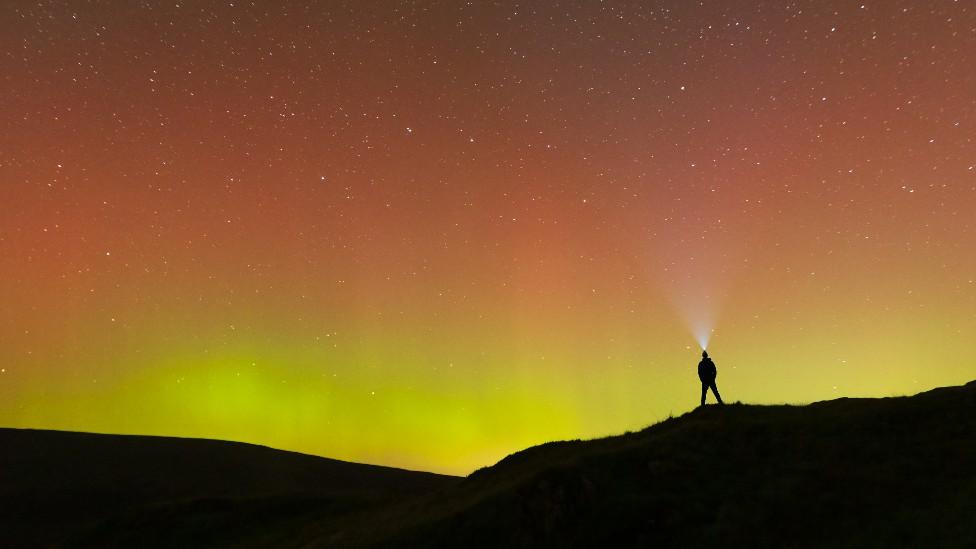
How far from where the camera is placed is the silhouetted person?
1078 inches

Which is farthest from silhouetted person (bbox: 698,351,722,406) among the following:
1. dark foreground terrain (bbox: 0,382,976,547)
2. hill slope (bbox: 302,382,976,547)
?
hill slope (bbox: 302,382,976,547)

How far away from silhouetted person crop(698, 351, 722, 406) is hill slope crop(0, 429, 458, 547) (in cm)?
1297

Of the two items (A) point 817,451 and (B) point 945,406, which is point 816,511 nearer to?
(A) point 817,451

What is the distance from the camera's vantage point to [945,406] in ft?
63.5

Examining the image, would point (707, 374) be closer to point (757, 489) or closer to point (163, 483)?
point (757, 489)

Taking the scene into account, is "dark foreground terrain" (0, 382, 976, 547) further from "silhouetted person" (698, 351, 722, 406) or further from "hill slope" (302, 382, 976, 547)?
"silhouetted person" (698, 351, 722, 406)

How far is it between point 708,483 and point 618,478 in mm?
2516

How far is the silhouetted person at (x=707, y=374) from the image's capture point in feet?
89.8

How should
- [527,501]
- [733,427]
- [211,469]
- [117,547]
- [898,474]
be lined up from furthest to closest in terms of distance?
[211,469], [117,547], [733,427], [527,501], [898,474]

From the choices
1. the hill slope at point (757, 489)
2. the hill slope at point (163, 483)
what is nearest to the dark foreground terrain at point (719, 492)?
the hill slope at point (757, 489)

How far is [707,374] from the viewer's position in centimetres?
2741

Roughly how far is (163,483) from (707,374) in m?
48.9

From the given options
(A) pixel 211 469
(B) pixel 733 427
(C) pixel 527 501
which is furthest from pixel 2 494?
(B) pixel 733 427

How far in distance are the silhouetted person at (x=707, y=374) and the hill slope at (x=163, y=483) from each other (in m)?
13.0
